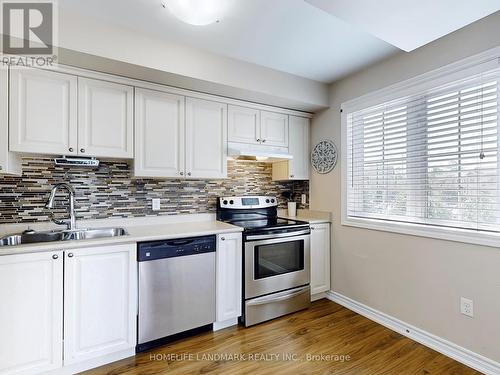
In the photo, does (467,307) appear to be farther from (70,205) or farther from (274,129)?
(70,205)

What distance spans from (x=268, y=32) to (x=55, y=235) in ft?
7.54

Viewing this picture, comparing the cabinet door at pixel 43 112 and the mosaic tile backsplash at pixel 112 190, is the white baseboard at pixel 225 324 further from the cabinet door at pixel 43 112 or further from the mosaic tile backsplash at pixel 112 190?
the cabinet door at pixel 43 112

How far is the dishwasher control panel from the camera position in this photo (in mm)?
1976

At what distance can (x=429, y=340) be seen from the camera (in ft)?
6.81

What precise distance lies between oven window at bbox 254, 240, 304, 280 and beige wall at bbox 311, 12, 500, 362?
0.52 m

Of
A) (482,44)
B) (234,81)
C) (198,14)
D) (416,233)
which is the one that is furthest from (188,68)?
(416,233)

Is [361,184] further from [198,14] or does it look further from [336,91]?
[198,14]

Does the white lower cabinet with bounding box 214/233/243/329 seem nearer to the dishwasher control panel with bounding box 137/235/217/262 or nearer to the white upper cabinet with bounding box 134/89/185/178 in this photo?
the dishwasher control panel with bounding box 137/235/217/262

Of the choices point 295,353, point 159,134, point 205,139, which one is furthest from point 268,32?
point 295,353

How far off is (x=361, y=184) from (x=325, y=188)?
458mm

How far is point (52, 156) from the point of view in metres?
2.15

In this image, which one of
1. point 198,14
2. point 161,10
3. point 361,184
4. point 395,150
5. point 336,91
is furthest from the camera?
point 336,91

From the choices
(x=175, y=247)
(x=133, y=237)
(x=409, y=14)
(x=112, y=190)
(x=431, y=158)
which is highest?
(x=409, y=14)

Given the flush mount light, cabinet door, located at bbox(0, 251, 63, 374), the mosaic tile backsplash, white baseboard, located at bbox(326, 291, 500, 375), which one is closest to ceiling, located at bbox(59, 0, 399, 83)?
the flush mount light
